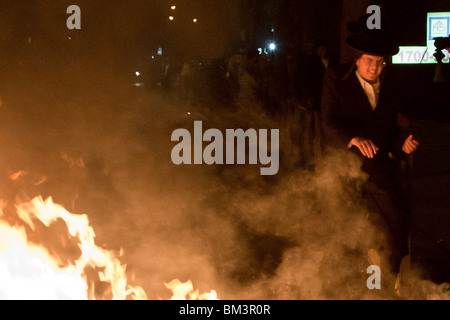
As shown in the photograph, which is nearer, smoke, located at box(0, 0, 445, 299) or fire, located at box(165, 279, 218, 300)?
fire, located at box(165, 279, 218, 300)

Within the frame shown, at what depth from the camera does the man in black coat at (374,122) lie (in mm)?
4617

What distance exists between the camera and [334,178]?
218 inches

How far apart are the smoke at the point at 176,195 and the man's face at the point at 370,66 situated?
2.08 ft

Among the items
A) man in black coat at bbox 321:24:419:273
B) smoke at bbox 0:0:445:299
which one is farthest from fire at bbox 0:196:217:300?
man in black coat at bbox 321:24:419:273

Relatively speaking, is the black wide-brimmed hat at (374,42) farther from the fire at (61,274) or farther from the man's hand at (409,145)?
the fire at (61,274)

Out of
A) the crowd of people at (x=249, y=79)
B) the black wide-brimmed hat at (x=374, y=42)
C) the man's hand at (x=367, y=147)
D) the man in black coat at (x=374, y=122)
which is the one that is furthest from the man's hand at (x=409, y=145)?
the crowd of people at (x=249, y=79)

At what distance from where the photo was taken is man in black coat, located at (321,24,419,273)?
182 inches

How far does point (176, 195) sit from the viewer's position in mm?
7246

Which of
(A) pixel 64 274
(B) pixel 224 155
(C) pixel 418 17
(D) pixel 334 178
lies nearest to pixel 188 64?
(B) pixel 224 155

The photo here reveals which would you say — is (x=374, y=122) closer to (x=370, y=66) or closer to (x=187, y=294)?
(x=370, y=66)

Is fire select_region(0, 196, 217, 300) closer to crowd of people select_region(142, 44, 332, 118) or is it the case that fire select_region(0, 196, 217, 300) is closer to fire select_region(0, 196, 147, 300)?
fire select_region(0, 196, 147, 300)

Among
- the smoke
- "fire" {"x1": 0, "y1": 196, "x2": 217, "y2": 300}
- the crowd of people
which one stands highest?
the crowd of people
